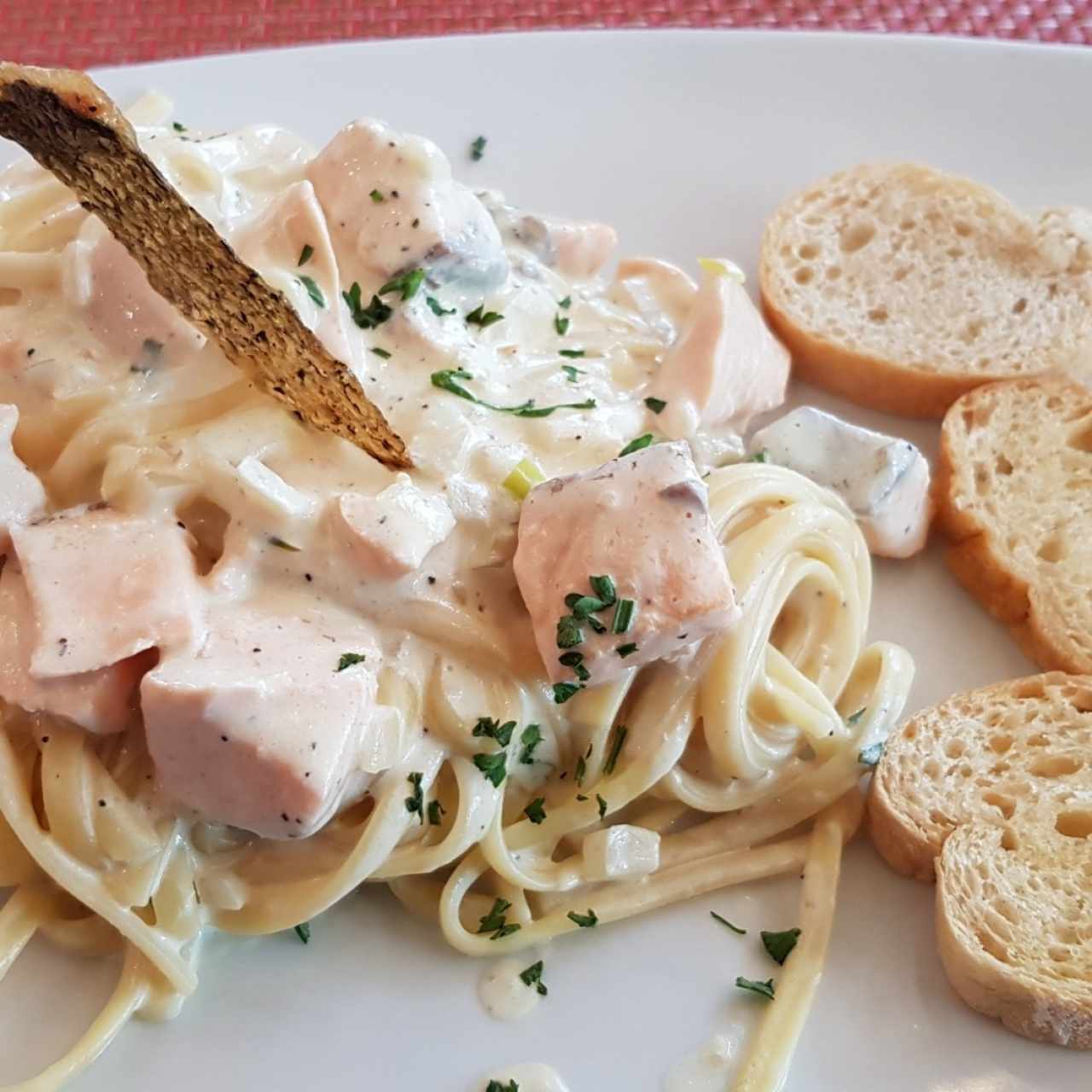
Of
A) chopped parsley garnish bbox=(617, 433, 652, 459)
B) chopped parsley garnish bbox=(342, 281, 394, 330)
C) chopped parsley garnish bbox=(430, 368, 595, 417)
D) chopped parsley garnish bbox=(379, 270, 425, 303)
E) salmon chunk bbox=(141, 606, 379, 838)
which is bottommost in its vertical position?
salmon chunk bbox=(141, 606, 379, 838)

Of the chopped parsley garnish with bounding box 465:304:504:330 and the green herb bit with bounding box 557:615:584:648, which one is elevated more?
the chopped parsley garnish with bounding box 465:304:504:330

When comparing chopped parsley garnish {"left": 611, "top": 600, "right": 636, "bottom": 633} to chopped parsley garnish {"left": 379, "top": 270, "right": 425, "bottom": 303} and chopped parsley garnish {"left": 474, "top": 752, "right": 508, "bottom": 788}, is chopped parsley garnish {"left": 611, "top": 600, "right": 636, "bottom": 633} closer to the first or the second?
chopped parsley garnish {"left": 474, "top": 752, "right": 508, "bottom": 788}

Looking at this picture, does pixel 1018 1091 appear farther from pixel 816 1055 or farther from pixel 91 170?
pixel 91 170

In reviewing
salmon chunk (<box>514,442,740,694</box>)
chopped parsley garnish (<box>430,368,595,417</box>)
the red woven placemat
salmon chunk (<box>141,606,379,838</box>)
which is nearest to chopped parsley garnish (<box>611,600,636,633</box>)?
salmon chunk (<box>514,442,740,694</box>)

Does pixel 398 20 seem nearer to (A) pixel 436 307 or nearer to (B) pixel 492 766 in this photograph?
(A) pixel 436 307

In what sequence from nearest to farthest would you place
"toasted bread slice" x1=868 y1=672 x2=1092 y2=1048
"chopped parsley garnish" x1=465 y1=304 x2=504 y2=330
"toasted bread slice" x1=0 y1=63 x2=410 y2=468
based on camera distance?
"toasted bread slice" x1=0 y1=63 x2=410 y2=468, "toasted bread slice" x1=868 y1=672 x2=1092 y2=1048, "chopped parsley garnish" x1=465 y1=304 x2=504 y2=330

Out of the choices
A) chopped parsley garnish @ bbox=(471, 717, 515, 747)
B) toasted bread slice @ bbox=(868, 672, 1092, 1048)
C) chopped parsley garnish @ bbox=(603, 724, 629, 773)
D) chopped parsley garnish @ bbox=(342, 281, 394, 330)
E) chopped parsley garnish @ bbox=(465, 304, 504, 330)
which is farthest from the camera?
chopped parsley garnish @ bbox=(465, 304, 504, 330)

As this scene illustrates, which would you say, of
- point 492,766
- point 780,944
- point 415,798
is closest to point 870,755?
point 780,944

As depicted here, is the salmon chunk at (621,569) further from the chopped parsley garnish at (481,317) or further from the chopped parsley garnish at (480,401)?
the chopped parsley garnish at (481,317)
